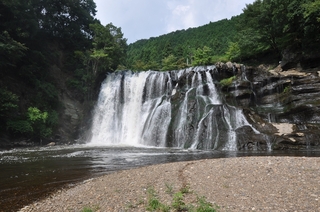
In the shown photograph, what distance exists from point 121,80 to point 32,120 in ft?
42.1

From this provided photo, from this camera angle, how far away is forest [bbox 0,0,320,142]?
22062 millimetres

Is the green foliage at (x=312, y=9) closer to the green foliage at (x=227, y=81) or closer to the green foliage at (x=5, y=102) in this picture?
the green foliage at (x=227, y=81)

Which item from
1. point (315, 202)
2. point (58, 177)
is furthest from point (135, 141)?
point (315, 202)

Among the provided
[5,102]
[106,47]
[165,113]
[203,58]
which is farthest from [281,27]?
[5,102]

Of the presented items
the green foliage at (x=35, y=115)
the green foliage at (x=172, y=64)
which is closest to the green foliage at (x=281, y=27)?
the green foliage at (x=172, y=64)

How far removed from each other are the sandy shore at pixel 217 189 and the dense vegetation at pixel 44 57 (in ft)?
57.7

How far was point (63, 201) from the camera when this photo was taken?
5703 mm

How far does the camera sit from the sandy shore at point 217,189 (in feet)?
15.8

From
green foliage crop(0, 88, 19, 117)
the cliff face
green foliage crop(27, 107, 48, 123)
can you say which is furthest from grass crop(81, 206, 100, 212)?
green foliage crop(27, 107, 48, 123)

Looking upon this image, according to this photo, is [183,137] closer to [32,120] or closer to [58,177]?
[58,177]

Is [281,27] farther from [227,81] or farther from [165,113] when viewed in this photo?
[165,113]

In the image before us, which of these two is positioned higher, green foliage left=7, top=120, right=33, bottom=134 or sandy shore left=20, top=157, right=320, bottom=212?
green foliage left=7, top=120, right=33, bottom=134

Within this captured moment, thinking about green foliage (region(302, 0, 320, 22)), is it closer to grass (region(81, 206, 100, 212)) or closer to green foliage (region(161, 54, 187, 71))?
grass (region(81, 206, 100, 212))

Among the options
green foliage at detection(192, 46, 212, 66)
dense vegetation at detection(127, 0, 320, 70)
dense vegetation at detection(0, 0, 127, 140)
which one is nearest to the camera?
dense vegetation at detection(0, 0, 127, 140)
